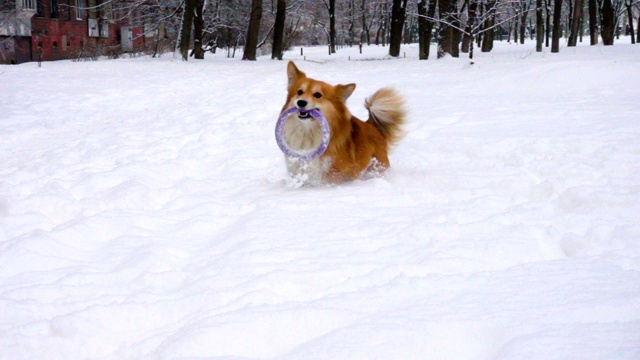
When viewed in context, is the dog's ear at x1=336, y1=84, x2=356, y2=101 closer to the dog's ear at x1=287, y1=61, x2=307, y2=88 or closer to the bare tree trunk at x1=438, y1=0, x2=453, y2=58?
the dog's ear at x1=287, y1=61, x2=307, y2=88

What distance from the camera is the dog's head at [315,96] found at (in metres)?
4.63

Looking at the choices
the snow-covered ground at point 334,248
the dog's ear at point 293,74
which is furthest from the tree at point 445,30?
the dog's ear at point 293,74

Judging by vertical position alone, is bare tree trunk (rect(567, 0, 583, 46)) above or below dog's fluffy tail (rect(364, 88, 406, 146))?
above

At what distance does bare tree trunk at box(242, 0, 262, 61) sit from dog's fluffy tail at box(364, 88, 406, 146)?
20.3 metres

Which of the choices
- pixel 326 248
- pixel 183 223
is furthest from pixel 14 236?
pixel 326 248

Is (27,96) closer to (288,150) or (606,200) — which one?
(288,150)

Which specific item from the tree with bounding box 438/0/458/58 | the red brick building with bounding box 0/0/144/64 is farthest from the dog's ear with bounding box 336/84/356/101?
the red brick building with bounding box 0/0/144/64

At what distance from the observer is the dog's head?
15.2 ft

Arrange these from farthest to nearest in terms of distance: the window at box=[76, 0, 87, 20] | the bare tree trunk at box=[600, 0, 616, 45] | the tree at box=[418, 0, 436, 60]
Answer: the window at box=[76, 0, 87, 20], the bare tree trunk at box=[600, 0, 616, 45], the tree at box=[418, 0, 436, 60]

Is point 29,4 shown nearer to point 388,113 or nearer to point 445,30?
point 445,30

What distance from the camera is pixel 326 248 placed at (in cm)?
328

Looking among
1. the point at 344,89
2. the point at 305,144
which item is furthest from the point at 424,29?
the point at 305,144

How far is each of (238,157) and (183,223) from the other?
2.45 m

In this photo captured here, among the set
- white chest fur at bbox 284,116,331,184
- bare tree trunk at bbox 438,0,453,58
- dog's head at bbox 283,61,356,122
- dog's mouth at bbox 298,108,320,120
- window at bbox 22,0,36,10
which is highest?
window at bbox 22,0,36,10
